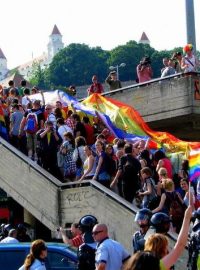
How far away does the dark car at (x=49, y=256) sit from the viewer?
12.3m

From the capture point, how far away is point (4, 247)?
12594 millimetres

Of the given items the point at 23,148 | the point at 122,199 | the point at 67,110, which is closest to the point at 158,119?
the point at 67,110

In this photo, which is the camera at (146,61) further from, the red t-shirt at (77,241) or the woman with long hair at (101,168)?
the red t-shirt at (77,241)

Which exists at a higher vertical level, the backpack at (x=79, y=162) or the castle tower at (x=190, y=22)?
the castle tower at (x=190, y=22)

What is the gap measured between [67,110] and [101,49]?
489ft

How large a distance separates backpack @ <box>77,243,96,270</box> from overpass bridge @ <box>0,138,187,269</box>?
4862mm

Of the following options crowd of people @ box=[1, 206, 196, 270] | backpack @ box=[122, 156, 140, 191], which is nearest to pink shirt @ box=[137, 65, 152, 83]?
backpack @ box=[122, 156, 140, 191]

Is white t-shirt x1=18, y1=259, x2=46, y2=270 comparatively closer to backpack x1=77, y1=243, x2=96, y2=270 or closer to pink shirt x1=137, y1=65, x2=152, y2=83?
backpack x1=77, y1=243, x2=96, y2=270

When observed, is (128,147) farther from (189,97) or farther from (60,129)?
(189,97)

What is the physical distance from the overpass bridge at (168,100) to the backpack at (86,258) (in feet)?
44.6

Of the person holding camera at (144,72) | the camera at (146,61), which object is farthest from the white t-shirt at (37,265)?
the person holding camera at (144,72)

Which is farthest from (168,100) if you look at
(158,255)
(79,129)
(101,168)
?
(158,255)

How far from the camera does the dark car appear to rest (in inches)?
485

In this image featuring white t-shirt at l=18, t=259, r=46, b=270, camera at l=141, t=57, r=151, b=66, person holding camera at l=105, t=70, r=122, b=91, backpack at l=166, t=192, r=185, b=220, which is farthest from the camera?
person holding camera at l=105, t=70, r=122, b=91
